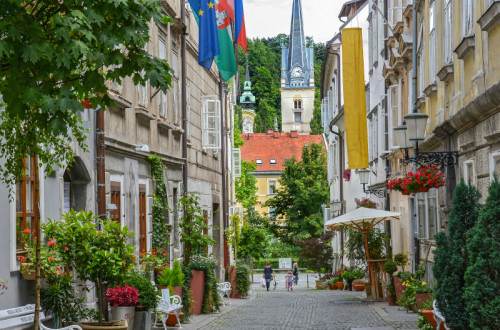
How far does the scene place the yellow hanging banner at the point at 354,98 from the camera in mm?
19578

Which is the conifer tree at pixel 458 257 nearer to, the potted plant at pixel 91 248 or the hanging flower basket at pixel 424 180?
the potted plant at pixel 91 248

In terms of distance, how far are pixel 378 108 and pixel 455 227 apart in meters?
15.9

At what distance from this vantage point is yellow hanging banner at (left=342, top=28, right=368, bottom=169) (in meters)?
19.6

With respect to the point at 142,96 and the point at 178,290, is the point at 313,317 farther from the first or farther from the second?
the point at 142,96

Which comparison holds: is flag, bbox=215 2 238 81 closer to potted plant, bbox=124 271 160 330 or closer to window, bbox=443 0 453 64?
window, bbox=443 0 453 64

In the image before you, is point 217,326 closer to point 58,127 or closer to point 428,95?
point 428,95

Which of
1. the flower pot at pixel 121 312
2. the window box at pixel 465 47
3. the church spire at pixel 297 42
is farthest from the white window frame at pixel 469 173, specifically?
the church spire at pixel 297 42

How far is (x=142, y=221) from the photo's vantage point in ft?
51.4

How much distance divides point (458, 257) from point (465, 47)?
3444mm

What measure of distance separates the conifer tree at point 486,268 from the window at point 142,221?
811 centimetres

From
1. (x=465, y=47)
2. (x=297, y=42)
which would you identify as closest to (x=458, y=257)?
(x=465, y=47)

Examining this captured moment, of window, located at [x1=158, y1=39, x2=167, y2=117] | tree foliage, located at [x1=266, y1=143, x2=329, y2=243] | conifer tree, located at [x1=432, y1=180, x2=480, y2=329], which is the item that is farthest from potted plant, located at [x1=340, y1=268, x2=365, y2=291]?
tree foliage, located at [x1=266, y1=143, x2=329, y2=243]

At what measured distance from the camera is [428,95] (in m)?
16.0

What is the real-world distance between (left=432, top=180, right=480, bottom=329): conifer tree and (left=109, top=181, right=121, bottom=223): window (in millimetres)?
5710
